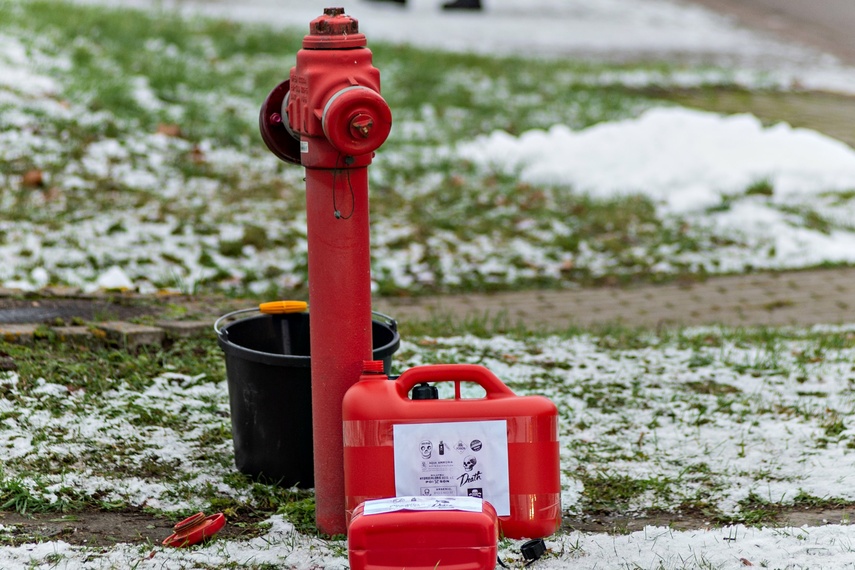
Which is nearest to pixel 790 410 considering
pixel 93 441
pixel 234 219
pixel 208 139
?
pixel 93 441

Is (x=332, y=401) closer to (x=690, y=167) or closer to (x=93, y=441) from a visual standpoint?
(x=93, y=441)

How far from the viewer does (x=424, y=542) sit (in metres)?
2.49

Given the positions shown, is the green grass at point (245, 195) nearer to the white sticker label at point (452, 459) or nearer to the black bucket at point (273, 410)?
the black bucket at point (273, 410)

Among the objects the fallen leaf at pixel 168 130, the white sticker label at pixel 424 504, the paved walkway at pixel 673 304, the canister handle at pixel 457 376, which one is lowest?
the paved walkway at pixel 673 304

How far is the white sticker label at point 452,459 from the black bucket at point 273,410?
0.48 metres

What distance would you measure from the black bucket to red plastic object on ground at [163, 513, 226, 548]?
14.3 inches

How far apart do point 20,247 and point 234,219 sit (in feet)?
4.58

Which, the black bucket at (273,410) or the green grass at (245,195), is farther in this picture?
the green grass at (245,195)

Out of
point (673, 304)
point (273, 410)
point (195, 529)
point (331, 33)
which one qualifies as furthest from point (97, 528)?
point (673, 304)

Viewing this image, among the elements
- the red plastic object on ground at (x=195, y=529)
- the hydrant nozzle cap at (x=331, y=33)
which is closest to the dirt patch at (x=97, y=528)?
the red plastic object on ground at (x=195, y=529)

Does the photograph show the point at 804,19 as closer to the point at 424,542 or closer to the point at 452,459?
the point at 452,459

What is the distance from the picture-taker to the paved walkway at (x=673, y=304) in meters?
5.70

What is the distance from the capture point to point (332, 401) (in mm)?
2912

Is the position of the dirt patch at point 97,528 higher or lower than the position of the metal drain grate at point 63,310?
lower
